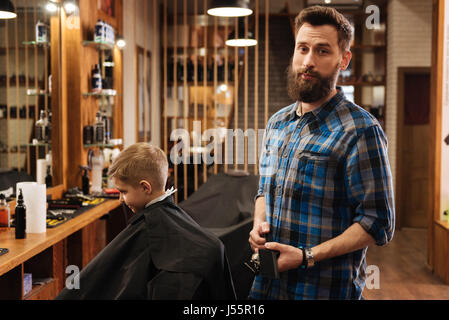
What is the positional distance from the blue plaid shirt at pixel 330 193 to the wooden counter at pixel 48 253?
1.33m

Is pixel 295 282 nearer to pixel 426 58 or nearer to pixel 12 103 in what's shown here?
pixel 12 103

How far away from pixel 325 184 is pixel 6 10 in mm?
2635

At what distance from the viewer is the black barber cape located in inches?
71.4

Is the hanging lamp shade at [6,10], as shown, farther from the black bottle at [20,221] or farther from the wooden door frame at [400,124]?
the wooden door frame at [400,124]

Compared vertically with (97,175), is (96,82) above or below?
above

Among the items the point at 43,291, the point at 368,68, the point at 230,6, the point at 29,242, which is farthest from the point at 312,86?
the point at 368,68

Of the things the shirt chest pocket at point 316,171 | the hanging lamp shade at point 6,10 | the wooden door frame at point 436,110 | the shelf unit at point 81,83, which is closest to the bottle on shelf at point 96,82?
the shelf unit at point 81,83

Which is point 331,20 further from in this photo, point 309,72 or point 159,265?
point 159,265

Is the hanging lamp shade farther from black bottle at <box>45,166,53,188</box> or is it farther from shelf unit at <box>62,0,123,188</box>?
black bottle at <box>45,166,53,188</box>

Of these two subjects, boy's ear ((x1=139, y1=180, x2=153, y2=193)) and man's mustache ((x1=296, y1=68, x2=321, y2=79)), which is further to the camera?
boy's ear ((x1=139, y1=180, x2=153, y2=193))

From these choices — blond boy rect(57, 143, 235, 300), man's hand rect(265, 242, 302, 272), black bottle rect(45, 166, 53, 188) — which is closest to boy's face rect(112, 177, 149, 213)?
blond boy rect(57, 143, 235, 300)

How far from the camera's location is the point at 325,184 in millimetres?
1333
